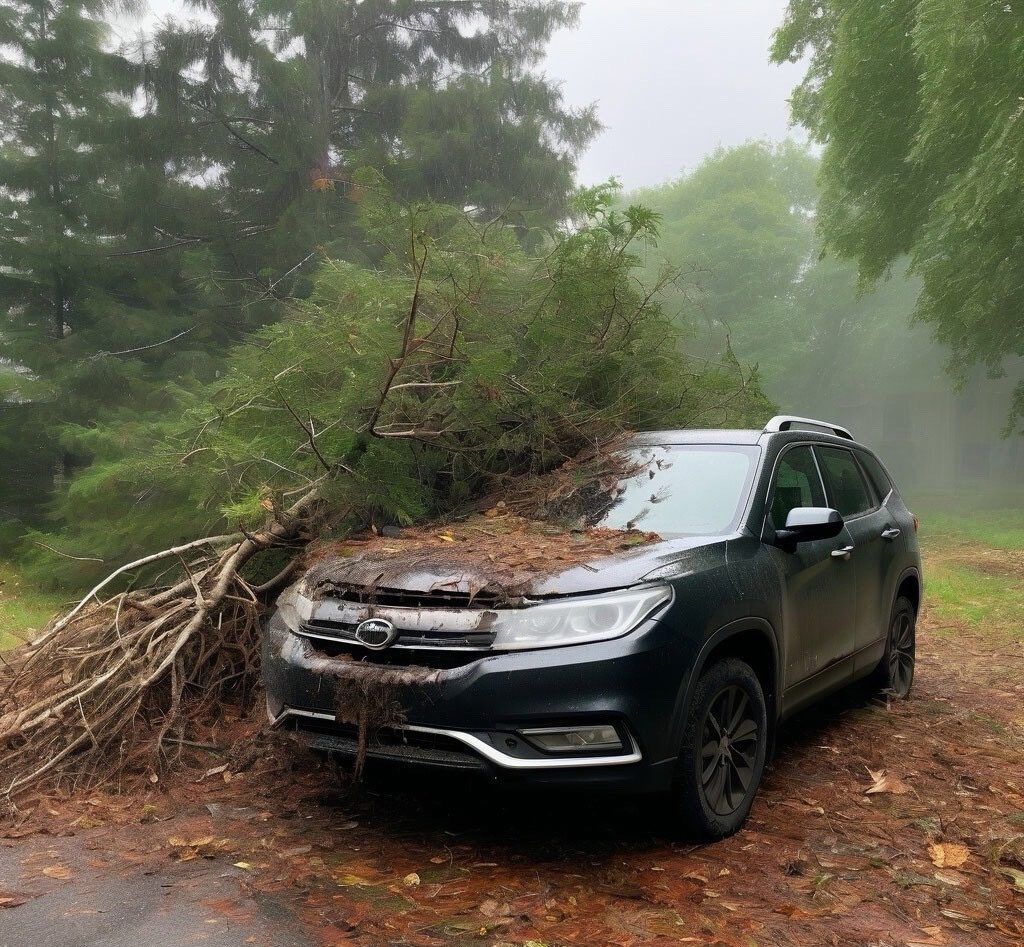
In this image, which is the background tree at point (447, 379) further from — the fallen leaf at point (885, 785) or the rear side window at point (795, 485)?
the fallen leaf at point (885, 785)

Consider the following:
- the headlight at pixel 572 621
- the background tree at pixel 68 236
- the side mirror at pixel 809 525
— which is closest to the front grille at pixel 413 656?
the headlight at pixel 572 621

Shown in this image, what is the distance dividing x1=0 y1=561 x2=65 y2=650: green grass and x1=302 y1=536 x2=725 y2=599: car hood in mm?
5436

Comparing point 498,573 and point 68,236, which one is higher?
point 68,236

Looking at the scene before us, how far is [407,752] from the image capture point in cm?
355

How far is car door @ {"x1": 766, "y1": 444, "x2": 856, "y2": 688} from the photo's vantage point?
14.6ft

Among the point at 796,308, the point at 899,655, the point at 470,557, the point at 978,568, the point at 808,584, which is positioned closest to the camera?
the point at 470,557

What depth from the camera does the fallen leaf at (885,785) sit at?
15.0ft

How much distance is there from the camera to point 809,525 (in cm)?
432

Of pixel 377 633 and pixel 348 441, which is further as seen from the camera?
pixel 348 441

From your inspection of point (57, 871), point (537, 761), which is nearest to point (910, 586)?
point (537, 761)

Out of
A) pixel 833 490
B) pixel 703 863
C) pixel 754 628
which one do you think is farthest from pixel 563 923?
pixel 833 490

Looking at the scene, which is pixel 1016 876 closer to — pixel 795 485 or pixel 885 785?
pixel 885 785

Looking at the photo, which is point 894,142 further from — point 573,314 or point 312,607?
point 312,607

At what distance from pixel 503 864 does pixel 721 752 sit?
983 millimetres
